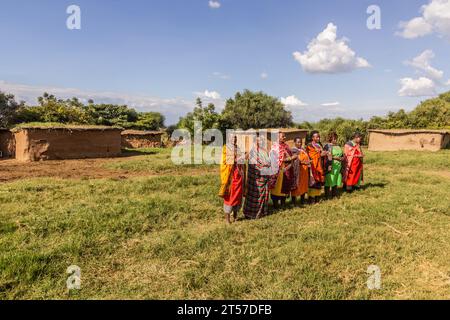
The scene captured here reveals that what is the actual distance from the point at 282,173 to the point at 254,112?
29682 mm

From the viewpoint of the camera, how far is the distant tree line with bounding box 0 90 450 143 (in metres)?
27.3

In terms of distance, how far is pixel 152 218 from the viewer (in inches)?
231

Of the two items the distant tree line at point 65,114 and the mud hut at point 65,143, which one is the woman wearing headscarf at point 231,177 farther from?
the distant tree line at point 65,114

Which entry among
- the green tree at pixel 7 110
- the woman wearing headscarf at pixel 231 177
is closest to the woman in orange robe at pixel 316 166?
the woman wearing headscarf at pixel 231 177

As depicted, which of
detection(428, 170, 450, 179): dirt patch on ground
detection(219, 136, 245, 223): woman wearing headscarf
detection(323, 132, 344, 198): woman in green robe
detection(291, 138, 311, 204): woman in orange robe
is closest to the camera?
detection(219, 136, 245, 223): woman wearing headscarf

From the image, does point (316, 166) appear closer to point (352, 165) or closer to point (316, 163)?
point (316, 163)

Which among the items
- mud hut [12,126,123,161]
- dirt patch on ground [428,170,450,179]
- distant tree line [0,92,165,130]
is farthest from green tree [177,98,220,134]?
dirt patch on ground [428,170,450,179]

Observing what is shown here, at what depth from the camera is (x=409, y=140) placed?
22.5 m

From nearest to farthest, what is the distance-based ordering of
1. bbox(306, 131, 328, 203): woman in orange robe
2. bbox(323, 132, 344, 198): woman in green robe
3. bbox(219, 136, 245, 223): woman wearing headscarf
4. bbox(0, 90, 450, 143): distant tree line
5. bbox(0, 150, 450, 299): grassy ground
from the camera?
bbox(0, 150, 450, 299): grassy ground
bbox(219, 136, 245, 223): woman wearing headscarf
bbox(306, 131, 328, 203): woman in orange robe
bbox(323, 132, 344, 198): woman in green robe
bbox(0, 90, 450, 143): distant tree line

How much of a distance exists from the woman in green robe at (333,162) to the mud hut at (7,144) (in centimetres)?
1675

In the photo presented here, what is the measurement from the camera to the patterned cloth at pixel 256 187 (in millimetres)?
6207

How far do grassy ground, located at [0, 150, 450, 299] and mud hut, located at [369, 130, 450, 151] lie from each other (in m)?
16.5

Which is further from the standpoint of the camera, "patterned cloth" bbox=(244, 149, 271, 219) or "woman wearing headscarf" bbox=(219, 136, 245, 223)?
"patterned cloth" bbox=(244, 149, 271, 219)

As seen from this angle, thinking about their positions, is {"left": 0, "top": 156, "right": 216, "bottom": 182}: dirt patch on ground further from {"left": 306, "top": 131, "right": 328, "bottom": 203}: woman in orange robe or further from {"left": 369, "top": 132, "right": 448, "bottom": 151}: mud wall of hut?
{"left": 369, "top": 132, "right": 448, "bottom": 151}: mud wall of hut
